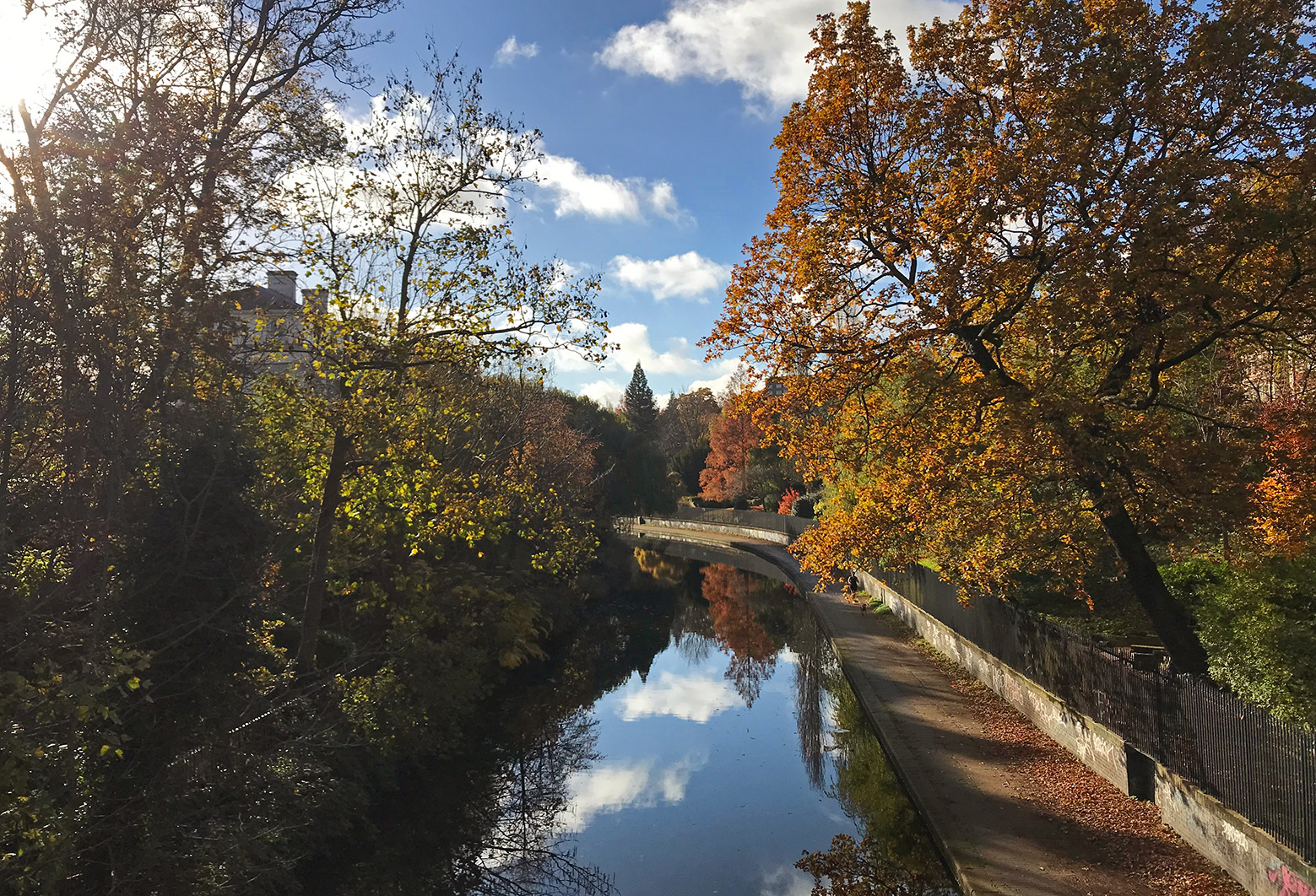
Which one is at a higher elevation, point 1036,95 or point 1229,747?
point 1036,95

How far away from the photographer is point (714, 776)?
47.6 ft

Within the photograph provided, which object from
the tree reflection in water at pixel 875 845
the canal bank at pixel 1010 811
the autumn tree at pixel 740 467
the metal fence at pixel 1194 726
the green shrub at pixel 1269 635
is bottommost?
the tree reflection in water at pixel 875 845

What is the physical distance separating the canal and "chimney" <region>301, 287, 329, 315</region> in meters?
8.24

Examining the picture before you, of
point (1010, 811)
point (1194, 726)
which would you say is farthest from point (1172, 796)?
point (1010, 811)

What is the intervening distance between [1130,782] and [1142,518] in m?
3.27

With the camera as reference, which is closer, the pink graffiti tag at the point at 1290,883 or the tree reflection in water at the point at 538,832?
the pink graffiti tag at the point at 1290,883

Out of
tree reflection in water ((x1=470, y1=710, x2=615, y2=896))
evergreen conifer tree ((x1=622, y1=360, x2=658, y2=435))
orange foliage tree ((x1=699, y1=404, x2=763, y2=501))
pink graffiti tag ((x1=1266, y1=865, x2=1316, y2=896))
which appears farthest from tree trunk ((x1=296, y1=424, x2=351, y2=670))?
evergreen conifer tree ((x1=622, y1=360, x2=658, y2=435))

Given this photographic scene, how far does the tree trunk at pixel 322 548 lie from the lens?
39.2ft

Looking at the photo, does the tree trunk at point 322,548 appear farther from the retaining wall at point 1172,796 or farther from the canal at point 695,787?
the retaining wall at point 1172,796

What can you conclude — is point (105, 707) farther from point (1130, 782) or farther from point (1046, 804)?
point (1130, 782)

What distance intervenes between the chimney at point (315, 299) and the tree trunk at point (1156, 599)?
1169 cm

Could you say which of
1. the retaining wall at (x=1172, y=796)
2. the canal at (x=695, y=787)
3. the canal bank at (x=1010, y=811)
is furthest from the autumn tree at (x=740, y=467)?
the retaining wall at (x=1172, y=796)

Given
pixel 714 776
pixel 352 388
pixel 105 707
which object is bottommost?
pixel 714 776

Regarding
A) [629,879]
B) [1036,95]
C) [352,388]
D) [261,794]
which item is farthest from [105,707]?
[1036,95]
